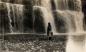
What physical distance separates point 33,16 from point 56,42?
379 inches

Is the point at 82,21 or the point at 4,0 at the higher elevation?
the point at 4,0

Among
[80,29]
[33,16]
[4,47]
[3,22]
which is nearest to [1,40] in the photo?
[4,47]

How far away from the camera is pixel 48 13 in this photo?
35.4m

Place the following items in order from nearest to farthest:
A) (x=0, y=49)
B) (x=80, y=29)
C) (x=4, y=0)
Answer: (x=0, y=49) < (x=4, y=0) < (x=80, y=29)

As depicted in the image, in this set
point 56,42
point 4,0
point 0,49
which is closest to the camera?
point 0,49

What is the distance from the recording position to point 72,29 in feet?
116

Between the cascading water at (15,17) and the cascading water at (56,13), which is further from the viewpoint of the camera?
the cascading water at (56,13)

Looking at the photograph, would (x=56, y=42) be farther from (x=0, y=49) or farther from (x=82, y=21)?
(x=82, y=21)

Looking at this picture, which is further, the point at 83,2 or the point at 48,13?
the point at 83,2

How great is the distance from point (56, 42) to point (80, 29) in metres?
13.0

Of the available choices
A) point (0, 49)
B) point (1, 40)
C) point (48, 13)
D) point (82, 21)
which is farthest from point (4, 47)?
point (82, 21)

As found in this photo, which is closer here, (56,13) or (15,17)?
(15,17)

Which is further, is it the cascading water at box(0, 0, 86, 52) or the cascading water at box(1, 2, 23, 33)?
the cascading water at box(0, 0, 86, 52)

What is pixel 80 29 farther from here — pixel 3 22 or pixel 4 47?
pixel 4 47
